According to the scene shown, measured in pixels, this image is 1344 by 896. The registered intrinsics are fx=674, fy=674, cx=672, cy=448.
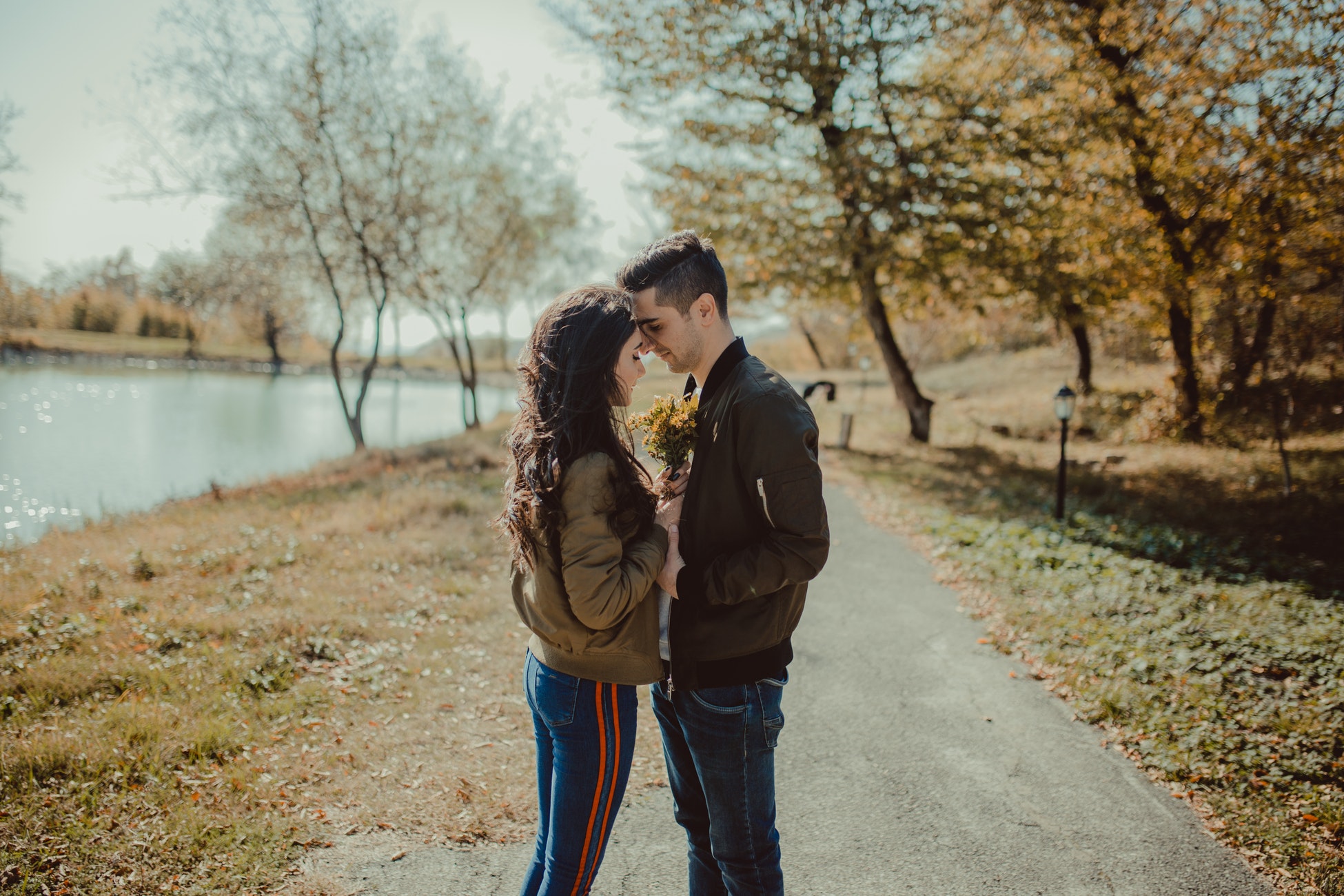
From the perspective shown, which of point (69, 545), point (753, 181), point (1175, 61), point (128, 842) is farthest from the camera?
point (753, 181)

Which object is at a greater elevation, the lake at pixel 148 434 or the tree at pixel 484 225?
the tree at pixel 484 225

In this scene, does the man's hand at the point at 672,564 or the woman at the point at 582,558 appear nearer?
the woman at the point at 582,558

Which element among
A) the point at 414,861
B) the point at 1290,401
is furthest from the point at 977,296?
the point at 414,861

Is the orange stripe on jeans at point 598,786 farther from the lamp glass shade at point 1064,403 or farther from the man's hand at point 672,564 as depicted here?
the lamp glass shade at point 1064,403

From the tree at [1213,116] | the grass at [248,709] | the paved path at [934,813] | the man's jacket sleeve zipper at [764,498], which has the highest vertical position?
the tree at [1213,116]

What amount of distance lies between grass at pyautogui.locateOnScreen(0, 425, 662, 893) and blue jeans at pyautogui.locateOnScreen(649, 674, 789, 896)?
6.00 feet

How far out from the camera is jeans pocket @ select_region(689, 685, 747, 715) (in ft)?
6.61

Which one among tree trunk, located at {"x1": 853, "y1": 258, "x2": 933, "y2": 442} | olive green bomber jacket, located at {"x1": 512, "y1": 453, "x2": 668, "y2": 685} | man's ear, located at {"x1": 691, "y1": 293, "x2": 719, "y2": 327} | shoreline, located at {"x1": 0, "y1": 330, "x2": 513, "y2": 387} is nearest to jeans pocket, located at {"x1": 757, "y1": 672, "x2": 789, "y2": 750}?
olive green bomber jacket, located at {"x1": 512, "y1": 453, "x2": 668, "y2": 685}

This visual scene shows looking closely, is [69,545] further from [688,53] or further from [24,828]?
[688,53]

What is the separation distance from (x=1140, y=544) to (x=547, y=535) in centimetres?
866

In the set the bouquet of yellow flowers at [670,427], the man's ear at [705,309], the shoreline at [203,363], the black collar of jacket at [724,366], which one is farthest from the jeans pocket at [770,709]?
the shoreline at [203,363]

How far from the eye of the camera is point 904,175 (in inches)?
539

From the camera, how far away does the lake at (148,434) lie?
13.5m

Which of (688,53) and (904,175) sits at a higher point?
(688,53)
